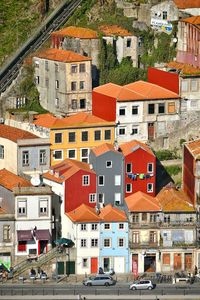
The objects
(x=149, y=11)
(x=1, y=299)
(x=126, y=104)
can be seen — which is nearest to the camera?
(x=1, y=299)

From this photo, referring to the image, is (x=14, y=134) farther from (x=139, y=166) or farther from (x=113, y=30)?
(x=113, y=30)

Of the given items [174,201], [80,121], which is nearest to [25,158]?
[80,121]

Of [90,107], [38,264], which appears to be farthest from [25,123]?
[38,264]

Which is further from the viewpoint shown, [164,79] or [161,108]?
[164,79]

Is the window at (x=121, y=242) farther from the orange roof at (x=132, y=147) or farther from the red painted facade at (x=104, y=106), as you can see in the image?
the red painted facade at (x=104, y=106)

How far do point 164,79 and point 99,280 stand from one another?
26.2 meters

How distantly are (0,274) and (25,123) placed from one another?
1921 cm

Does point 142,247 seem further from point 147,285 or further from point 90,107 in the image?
point 90,107

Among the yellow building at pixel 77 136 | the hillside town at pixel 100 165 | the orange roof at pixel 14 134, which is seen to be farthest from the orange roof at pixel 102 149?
the orange roof at pixel 14 134

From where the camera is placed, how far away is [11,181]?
16912cm

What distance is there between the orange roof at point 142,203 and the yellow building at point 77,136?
27.2ft

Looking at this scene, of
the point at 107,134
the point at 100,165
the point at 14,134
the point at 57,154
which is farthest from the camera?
the point at 107,134

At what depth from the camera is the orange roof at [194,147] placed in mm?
168637

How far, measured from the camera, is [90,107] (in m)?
183
